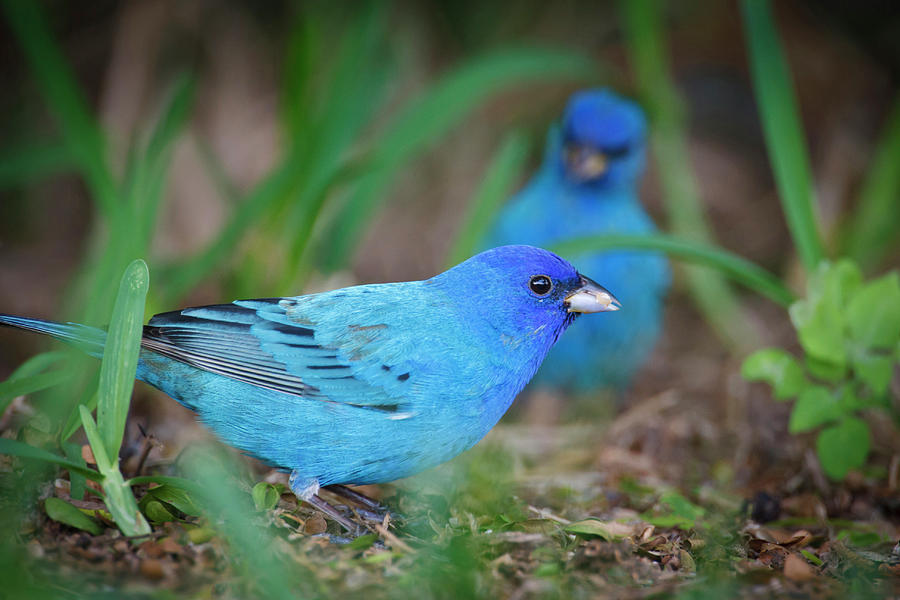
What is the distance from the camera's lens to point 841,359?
306 cm

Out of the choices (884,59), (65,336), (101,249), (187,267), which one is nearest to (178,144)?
(101,249)

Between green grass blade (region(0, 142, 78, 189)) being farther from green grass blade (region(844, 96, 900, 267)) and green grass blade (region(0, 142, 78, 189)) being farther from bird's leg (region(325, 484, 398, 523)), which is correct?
green grass blade (region(844, 96, 900, 267))

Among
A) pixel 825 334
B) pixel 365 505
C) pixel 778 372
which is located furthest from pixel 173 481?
pixel 825 334

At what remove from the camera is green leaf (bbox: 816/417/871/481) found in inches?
120

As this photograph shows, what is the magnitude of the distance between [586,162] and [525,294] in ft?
7.72

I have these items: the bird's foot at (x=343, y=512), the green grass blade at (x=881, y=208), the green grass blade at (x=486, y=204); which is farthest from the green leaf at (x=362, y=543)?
the green grass blade at (x=881, y=208)

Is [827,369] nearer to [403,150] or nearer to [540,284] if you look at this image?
[540,284]

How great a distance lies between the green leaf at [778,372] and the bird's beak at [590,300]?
68 cm

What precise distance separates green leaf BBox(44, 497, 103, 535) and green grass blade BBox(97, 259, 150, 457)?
181mm

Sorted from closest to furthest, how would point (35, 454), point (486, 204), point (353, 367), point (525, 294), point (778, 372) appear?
1. point (35, 454)
2. point (353, 367)
3. point (525, 294)
4. point (778, 372)
5. point (486, 204)

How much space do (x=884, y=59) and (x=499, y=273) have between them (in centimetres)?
468

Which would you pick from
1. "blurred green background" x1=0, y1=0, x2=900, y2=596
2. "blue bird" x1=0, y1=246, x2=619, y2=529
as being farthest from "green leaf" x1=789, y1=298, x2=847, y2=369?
"blue bird" x1=0, y1=246, x2=619, y2=529

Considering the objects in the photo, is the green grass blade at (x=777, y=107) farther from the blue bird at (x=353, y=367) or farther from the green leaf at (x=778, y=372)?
the blue bird at (x=353, y=367)

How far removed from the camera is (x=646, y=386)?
5254 mm
